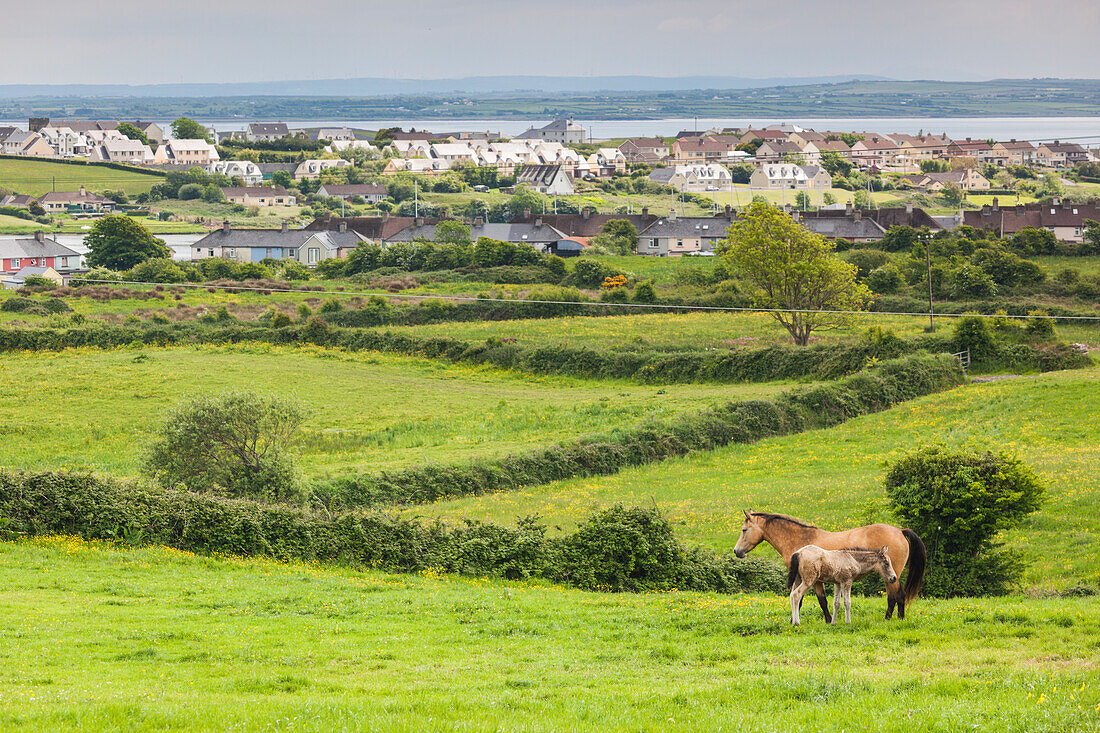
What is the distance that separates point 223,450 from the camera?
2928 cm

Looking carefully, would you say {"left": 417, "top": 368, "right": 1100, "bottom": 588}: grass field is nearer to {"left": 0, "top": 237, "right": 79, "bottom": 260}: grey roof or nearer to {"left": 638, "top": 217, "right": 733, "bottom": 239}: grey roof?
{"left": 638, "top": 217, "right": 733, "bottom": 239}: grey roof

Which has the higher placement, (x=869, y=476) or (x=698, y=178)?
(x=698, y=178)

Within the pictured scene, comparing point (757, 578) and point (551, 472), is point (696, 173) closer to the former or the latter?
point (551, 472)

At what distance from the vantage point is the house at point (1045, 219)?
318 feet

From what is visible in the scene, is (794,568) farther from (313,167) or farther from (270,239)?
(313,167)

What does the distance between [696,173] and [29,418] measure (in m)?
148

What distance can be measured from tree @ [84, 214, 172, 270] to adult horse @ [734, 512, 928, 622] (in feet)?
304

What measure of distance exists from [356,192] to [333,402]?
124 meters

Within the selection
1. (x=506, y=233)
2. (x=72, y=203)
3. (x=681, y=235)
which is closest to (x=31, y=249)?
(x=506, y=233)

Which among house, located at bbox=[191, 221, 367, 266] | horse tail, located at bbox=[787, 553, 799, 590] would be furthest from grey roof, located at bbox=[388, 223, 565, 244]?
horse tail, located at bbox=[787, 553, 799, 590]

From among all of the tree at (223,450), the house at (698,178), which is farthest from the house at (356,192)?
the tree at (223,450)

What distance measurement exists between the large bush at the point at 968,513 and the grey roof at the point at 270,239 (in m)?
95.2

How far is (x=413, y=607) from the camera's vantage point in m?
16.9

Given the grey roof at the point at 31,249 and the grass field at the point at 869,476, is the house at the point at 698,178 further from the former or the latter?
the grass field at the point at 869,476
